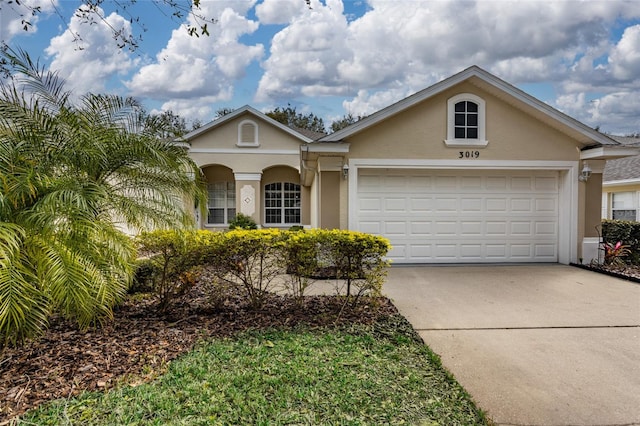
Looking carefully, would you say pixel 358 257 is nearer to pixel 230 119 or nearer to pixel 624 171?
pixel 230 119

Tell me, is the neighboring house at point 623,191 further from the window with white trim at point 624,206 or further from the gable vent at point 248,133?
the gable vent at point 248,133

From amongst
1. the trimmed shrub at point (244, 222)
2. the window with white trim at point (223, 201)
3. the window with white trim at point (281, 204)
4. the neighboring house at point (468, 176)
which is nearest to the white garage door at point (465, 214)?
the neighboring house at point (468, 176)

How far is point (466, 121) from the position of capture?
30.0 feet

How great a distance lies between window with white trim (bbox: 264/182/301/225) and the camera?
18.1 metres

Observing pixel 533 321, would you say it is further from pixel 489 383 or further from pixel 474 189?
pixel 474 189

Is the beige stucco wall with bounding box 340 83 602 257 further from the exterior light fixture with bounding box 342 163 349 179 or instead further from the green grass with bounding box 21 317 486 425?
the green grass with bounding box 21 317 486 425

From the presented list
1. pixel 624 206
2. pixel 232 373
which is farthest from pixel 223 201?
pixel 624 206

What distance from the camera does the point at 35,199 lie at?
372 cm

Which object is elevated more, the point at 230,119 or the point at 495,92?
the point at 230,119

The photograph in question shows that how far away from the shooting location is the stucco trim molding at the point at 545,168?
8.90 meters

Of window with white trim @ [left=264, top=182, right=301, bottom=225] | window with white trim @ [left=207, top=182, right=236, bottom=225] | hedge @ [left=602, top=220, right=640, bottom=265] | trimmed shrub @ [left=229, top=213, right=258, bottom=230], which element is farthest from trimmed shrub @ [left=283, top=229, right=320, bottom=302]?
A: window with white trim @ [left=207, top=182, right=236, bottom=225]

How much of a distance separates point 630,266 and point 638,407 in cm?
813

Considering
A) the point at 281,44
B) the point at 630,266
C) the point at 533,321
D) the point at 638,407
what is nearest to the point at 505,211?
the point at 630,266

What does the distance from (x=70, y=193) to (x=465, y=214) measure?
8.62m
